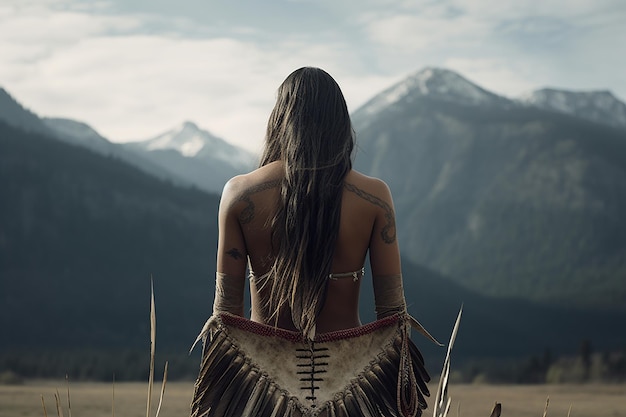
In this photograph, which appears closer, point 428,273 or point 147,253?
point 147,253

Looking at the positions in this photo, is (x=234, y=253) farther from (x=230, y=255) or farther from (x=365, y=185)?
(x=365, y=185)

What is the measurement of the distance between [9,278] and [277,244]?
3504 inches

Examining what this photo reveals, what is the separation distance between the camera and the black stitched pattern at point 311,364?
352cm

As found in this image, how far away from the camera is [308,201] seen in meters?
3.53

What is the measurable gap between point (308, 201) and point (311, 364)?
2.23 ft

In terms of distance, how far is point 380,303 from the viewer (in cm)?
372

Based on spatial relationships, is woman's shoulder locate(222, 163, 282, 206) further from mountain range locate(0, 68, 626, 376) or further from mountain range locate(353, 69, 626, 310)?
mountain range locate(353, 69, 626, 310)

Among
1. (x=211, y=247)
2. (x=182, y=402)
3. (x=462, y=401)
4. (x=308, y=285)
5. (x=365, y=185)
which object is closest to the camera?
(x=308, y=285)

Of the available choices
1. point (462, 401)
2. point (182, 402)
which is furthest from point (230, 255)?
point (182, 402)

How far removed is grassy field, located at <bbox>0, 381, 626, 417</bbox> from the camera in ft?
82.1

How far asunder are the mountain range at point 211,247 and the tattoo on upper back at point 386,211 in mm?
64599

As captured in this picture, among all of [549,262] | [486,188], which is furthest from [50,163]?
[486,188]

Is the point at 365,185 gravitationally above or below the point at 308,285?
above

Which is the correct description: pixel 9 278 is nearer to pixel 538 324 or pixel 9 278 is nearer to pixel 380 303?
pixel 538 324
